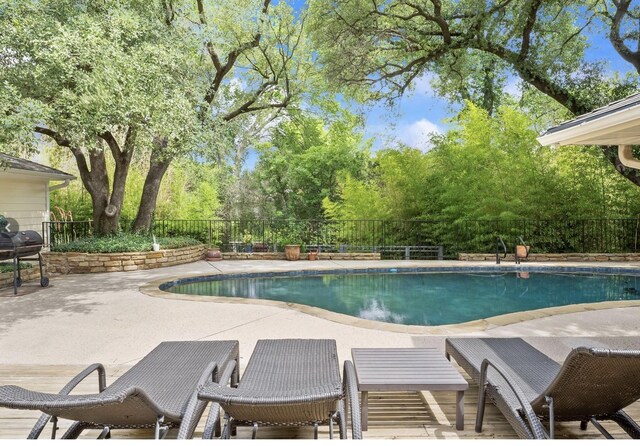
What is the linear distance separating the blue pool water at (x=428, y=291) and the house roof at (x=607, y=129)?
299 cm

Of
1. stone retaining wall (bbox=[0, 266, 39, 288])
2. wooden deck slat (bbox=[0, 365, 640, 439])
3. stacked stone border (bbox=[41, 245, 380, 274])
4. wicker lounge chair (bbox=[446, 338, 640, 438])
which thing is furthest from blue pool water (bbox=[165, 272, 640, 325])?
wicker lounge chair (bbox=[446, 338, 640, 438])

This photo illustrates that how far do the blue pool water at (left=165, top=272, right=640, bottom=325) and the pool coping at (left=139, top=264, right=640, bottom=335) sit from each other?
0.16 metres

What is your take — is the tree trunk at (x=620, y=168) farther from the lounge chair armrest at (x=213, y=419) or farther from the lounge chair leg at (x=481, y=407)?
the lounge chair armrest at (x=213, y=419)

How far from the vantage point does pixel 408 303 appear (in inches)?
304

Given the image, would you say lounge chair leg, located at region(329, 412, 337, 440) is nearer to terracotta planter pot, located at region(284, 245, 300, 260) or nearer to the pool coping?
the pool coping

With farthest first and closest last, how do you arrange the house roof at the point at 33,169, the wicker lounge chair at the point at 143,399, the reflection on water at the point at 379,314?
the house roof at the point at 33,169, the reflection on water at the point at 379,314, the wicker lounge chair at the point at 143,399

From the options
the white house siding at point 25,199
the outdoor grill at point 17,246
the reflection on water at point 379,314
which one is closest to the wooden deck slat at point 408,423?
the reflection on water at point 379,314

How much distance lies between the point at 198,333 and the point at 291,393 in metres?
3.22

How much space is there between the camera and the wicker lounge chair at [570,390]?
76.3 inches


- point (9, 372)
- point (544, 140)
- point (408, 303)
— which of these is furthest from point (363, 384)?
point (408, 303)

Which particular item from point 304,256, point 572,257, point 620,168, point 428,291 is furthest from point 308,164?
point 620,168

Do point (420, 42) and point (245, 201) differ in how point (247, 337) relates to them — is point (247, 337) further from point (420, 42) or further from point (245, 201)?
point (245, 201)

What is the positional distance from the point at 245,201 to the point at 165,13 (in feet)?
40.0

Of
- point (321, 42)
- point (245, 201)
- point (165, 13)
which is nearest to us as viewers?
point (165, 13)
